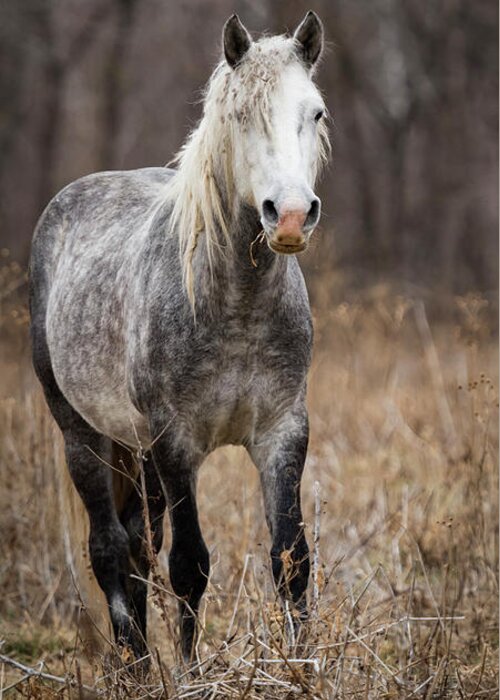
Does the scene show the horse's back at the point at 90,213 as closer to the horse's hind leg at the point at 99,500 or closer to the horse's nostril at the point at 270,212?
the horse's hind leg at the point at 99,500

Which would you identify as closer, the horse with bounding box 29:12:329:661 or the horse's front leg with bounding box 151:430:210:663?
the horse with bounding box 29:12:329:661

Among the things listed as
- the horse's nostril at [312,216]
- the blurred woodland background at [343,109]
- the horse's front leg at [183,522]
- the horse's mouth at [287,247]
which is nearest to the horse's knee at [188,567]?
the horse's front leg at [183,522]

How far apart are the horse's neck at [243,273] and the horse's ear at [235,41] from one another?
1.55 ft

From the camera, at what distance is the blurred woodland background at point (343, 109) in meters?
14.5

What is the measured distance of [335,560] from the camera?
429cm

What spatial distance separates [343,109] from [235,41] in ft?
43.9

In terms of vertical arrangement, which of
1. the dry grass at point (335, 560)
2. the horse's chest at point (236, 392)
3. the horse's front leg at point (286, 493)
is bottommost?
the dry grass at point (335, 560)

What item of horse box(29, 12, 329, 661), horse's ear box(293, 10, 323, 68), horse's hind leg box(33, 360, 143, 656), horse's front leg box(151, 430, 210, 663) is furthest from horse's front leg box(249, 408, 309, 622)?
horse's ear box(293, 10, 323, 68)

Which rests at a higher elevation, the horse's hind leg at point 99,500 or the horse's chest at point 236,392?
the horse's chest at point 236,392

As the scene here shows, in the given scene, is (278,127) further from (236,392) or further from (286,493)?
(286,493)

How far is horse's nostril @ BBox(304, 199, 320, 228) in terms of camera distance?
2913 millimetres

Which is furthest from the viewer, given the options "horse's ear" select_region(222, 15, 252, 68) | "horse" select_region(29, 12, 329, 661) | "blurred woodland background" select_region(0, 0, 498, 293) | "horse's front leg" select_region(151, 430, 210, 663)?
"blurred woodland background" select_region(0, 0, 498, 293)

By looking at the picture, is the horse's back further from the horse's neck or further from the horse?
the horse's neck

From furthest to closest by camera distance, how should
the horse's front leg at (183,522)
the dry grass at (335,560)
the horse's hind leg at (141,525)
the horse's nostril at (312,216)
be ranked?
the horse's hind leg at (141,525) < the horse's front leg at (183,522) < the dry grass at (335,560) < the horse's nostril at (312,216)
